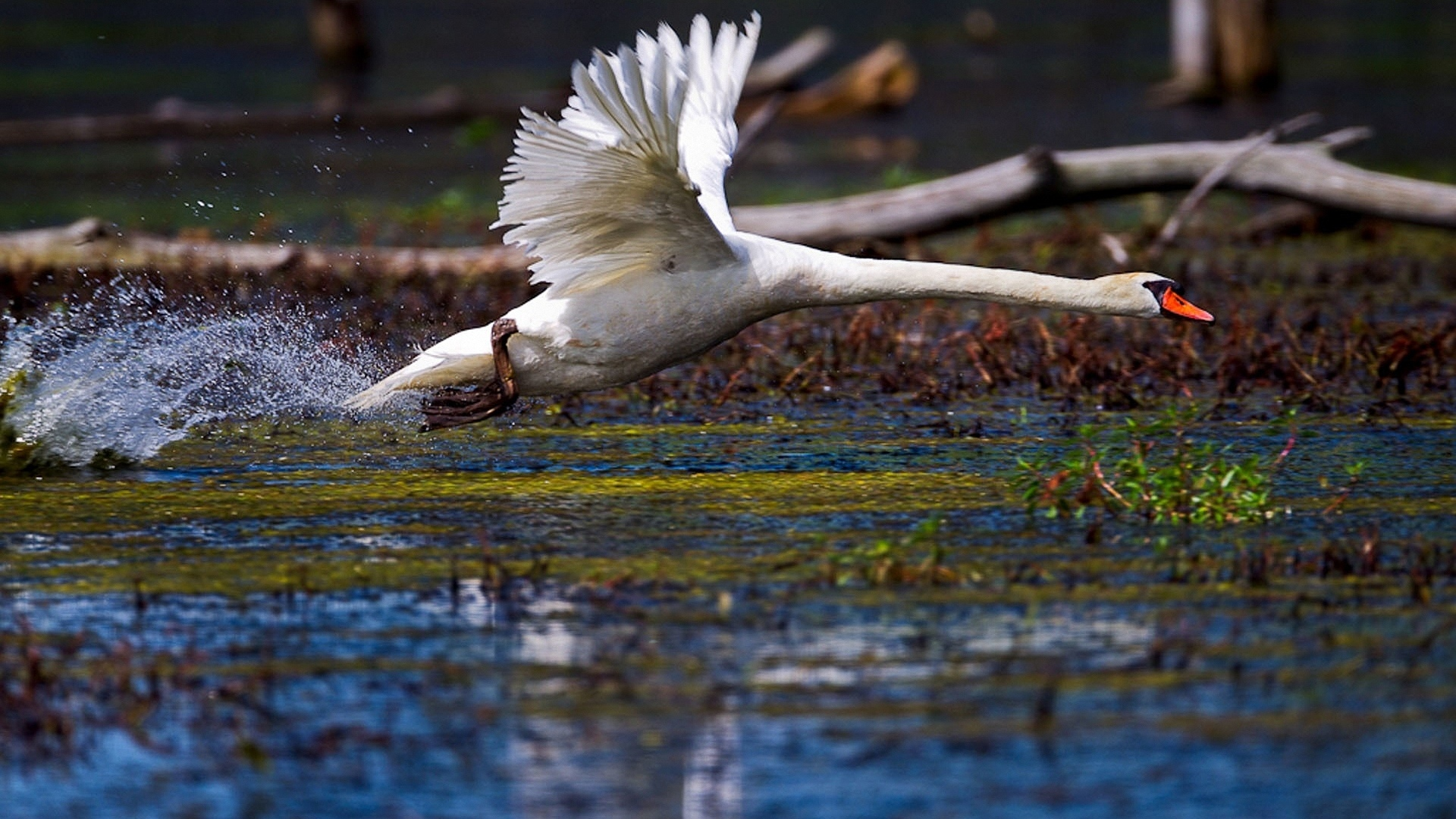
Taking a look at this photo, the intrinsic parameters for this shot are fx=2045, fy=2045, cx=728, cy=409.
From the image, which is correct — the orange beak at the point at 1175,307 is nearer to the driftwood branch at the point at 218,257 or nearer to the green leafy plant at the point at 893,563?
the green leafy plant at the point at 893,563

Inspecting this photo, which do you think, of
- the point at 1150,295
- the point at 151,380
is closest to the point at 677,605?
the point at 1150,295

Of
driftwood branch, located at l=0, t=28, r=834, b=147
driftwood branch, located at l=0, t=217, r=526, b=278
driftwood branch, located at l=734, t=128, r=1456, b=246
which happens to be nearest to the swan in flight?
driftwood branch, located at l=734, t=128, r=1456, b=246

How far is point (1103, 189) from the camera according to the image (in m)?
12.0

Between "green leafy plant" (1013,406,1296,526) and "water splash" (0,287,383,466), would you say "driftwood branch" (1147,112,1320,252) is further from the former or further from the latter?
"water splash" (0,287,383,466)

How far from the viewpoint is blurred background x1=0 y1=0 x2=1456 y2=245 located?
1703cm

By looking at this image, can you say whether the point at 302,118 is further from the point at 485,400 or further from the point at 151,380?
the point at 485,400

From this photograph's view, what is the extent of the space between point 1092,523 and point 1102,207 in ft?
31.9

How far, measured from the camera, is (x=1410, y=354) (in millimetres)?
9141

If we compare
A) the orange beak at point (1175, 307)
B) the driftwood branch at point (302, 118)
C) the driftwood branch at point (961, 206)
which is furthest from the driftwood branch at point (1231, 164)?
the driftwood branch at point (302, 118)

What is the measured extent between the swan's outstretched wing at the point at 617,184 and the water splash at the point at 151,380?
144cm

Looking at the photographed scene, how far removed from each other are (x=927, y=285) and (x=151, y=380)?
331 cm

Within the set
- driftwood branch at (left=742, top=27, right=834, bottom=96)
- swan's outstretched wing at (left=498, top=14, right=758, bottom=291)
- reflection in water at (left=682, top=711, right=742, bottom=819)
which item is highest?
driftwood branch at (left=742, top=27, right=834, bottom=96)

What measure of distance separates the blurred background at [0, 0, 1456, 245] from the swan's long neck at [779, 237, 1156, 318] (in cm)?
630

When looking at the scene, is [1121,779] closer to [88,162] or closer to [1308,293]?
[1308,293]
